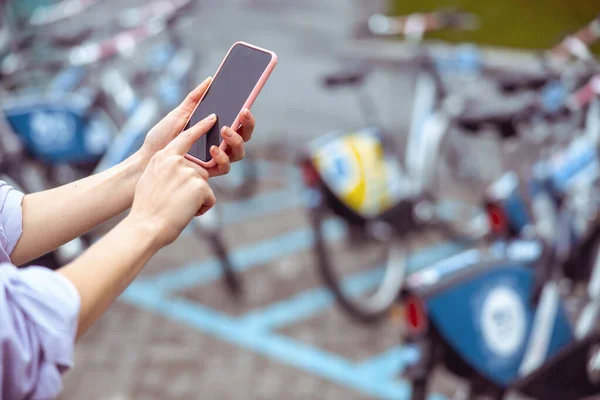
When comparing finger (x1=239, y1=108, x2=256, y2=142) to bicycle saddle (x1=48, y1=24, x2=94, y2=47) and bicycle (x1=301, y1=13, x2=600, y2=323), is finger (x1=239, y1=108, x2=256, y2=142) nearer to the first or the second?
bicycle (x1=301, y1=13, x2=600, y2=323)

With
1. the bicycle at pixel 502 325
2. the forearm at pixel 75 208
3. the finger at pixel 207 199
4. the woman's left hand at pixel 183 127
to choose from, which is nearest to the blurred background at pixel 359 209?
the bicycle at pixel 502 325

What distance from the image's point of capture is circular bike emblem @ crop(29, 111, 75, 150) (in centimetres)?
368

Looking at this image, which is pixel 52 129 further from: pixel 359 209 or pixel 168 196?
pixel 168 196

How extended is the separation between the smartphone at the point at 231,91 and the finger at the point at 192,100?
0.12 ft

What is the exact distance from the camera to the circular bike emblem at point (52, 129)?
3676 mm

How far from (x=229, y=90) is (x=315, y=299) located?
Answer: 2769 millimetres

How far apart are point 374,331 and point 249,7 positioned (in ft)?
11.1

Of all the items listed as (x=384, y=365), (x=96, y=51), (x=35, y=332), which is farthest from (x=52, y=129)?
(x=35, y=332)

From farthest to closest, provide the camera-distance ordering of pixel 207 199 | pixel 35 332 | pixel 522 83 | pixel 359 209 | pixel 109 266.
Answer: pixel 359 209
pixel 522 83
pixel 207 199
pixel 109 266
pixel 35 332

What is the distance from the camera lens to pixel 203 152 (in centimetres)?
108

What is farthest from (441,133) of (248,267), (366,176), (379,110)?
(379,110)

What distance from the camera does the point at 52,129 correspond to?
372cm

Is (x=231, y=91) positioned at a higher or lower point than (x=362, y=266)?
higher

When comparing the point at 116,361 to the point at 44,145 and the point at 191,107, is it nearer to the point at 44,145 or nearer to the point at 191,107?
the point at 44,145
